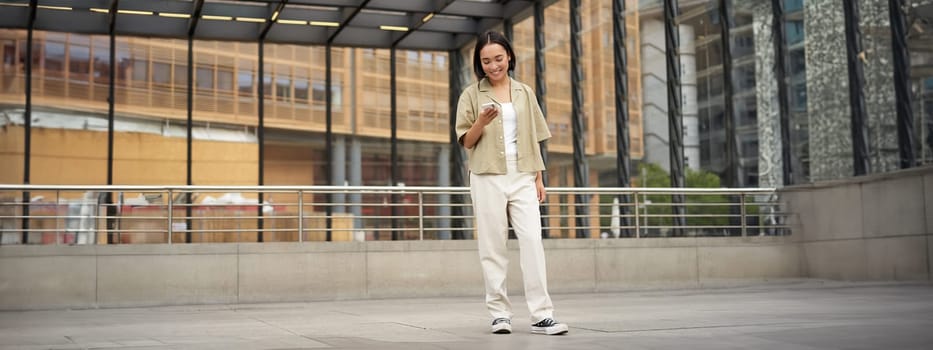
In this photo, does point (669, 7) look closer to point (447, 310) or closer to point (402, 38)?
point (402, 38)

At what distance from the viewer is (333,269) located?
1057 centimetres

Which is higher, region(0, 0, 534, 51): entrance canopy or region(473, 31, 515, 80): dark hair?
region(0, 0, 534, 51): entrance canopy

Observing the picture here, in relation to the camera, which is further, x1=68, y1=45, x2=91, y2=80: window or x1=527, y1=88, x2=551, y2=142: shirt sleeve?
x1=68, y1=45, x2=91, y2=80: window

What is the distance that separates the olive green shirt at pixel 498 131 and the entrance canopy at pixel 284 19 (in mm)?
10740

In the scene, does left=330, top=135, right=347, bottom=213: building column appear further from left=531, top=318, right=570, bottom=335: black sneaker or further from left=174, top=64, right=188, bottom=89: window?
left=531, top=318, right=570, bottom=335: black sneaker

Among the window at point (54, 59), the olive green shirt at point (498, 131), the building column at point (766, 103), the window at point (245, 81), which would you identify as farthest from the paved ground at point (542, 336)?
the window at point (245, 81)

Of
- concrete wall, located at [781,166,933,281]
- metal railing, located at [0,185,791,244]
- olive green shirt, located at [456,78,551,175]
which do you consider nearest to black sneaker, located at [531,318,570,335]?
olive green shirt, located at [456,78,551,175]

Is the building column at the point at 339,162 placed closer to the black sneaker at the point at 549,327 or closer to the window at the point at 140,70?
the window at the point at 140,70

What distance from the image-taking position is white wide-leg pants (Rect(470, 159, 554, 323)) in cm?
538

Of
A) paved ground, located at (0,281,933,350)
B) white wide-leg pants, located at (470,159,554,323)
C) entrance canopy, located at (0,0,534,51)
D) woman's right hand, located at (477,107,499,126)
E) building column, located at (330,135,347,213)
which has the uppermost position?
entrance canopy, located at (0,0,534,51)

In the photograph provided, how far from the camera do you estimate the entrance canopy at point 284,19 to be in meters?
16.5

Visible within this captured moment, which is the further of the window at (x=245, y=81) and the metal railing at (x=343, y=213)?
the window at (x=245, y=81)

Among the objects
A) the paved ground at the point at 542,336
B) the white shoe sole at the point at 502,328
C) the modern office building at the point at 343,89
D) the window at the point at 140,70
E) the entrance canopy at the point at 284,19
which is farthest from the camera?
the window at the point at 140,70

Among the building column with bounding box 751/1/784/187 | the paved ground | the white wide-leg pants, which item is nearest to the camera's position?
the paved ground
